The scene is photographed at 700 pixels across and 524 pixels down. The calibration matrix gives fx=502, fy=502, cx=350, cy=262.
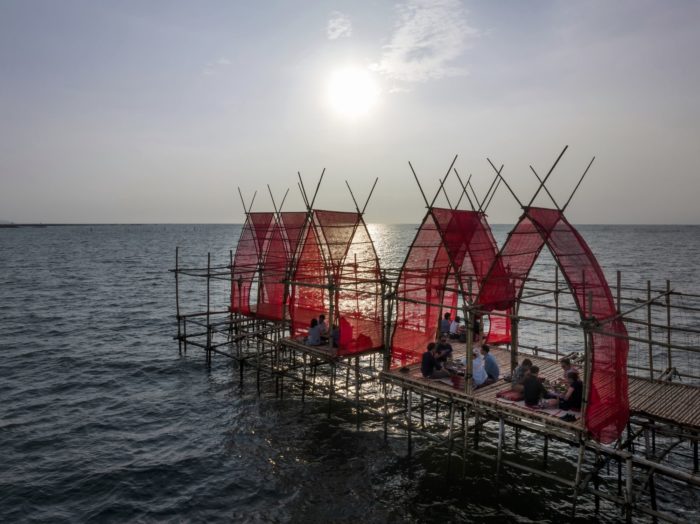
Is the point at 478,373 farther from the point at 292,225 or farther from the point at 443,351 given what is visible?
the point at 292,225

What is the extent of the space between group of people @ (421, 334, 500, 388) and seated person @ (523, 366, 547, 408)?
166 cm

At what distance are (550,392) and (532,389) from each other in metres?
1.16

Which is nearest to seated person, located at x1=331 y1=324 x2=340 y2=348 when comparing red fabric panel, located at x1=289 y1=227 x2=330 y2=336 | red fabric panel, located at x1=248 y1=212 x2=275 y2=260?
red fabric panel, located at x1=289 y1=227 x2=330 y2=336

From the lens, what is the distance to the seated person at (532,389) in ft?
40.0

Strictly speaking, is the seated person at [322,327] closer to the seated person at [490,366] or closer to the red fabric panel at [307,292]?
the red fabric panel at [307,292]

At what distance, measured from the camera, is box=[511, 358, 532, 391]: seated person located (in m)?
12.9

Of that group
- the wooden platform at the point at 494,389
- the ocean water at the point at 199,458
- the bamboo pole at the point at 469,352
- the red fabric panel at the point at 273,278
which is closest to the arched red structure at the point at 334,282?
Answer: the red fabric panel at the point at 273,278

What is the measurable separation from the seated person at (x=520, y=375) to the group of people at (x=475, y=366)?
0.64 meters

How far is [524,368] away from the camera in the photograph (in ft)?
44.4

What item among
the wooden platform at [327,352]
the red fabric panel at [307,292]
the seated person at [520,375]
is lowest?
the wooden platform at [327,352]

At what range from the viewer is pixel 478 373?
1381 centimetres

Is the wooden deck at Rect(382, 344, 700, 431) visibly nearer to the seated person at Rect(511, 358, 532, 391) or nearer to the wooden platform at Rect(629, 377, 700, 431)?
the wooden platform at Rect(629, 377, 700, 431)

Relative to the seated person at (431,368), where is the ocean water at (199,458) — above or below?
below

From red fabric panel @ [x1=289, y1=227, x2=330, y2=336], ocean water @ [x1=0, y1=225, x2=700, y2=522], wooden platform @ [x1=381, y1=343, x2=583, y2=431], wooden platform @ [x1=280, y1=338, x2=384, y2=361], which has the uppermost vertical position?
red fabric panel @ [x1=289, y1=227, x2=330, y2=336]
